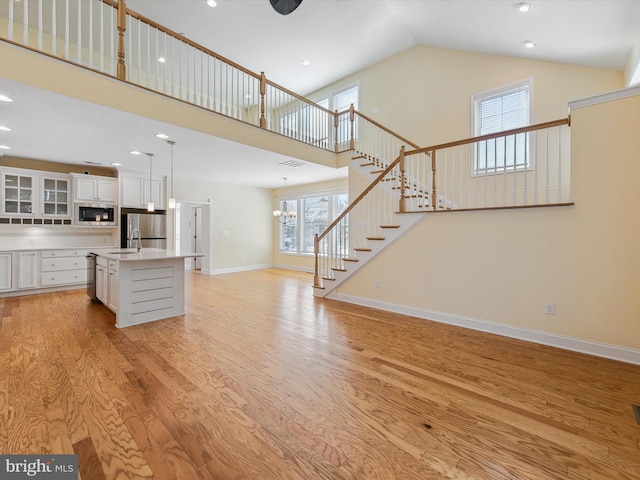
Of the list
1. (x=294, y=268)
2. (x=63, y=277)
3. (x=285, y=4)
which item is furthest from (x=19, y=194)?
(x=294, y=268)

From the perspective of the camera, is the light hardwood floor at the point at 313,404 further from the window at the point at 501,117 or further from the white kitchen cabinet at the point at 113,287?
the window at the point at 501,117

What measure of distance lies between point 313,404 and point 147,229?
665 centimetres

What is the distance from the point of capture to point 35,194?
5789 mm

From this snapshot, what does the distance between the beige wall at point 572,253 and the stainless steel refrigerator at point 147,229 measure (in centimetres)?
650

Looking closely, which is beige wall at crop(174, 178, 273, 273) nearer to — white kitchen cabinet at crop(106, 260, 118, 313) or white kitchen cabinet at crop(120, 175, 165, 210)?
white kitchen cabinet at crop(120, 175, 165, 210)

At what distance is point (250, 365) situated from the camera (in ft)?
8.75

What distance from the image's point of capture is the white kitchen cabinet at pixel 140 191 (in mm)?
6645

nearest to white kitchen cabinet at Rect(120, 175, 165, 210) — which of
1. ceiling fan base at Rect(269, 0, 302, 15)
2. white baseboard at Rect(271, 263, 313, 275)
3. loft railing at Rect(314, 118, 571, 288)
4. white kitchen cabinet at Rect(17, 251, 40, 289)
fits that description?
white kitchen cabinet at Rect(17, 251, 40, 289)

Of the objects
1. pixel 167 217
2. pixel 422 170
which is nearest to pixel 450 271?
pixel 422 170

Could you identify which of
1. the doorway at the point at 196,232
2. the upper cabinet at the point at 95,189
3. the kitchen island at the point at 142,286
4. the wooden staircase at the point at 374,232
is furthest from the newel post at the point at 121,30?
the doorway at the point at 196,232

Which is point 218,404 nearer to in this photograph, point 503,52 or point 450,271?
point 450,271

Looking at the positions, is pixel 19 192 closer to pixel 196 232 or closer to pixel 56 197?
pixel 56 197

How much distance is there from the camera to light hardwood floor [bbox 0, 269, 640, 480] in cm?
154

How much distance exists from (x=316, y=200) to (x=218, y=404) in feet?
23.9
